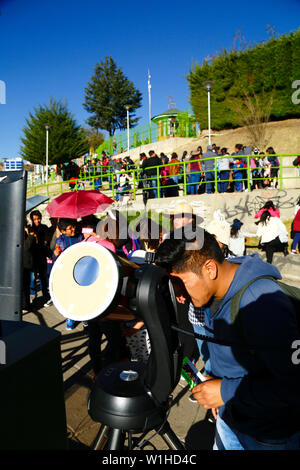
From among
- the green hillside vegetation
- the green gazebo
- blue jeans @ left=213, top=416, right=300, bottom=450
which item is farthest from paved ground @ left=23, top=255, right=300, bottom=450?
the green gazebo

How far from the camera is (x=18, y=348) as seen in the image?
1.30 m

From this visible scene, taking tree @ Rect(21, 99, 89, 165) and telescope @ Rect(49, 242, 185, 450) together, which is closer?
telescope @ Rect(49, 242, 185, 450)

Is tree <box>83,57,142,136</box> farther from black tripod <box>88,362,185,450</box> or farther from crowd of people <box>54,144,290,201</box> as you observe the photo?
black tripod <box>88,362,185,450</box>

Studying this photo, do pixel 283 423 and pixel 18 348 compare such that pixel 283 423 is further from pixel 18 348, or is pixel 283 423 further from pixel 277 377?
pixel 18 348

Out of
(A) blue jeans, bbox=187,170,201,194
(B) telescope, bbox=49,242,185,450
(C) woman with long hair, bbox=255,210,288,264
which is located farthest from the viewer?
(A) blue jeans, bbox=187,170,201,194

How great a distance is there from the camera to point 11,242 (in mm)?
1096

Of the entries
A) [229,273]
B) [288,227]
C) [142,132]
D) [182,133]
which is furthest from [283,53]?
[229,273]

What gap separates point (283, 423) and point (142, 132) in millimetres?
29525

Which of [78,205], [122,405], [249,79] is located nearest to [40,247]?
[78,205]

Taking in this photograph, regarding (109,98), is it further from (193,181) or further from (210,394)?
(210,394)

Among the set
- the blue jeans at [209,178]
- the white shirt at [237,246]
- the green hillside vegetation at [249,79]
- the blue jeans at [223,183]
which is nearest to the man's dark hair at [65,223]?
the white shirt at [237,246]

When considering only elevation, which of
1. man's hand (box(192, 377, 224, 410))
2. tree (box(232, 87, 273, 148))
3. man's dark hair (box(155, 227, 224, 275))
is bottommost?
man's hand (box(192, 377, 224, 410))

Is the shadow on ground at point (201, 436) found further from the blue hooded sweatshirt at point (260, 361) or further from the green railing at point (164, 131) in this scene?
the green railing at point (164, 131)

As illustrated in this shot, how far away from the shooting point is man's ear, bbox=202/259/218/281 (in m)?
1.39
